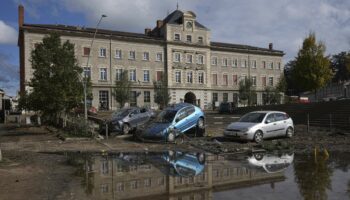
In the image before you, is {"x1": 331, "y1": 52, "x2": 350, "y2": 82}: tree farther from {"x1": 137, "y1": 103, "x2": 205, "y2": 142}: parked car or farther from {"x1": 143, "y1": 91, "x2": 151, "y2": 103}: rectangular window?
{"x1": 137, "y1": 103, "x2": 205, "y2": 142}: parked car

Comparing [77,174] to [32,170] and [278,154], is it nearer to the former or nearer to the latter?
[32,170]

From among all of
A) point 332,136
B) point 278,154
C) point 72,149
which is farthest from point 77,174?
point 332,136

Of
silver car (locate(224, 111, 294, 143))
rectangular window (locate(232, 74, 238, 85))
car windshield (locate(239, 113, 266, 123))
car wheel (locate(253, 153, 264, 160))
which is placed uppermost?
rectangular window (locate(232, 74, 238, 85))

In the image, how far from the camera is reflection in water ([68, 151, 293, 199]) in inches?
327

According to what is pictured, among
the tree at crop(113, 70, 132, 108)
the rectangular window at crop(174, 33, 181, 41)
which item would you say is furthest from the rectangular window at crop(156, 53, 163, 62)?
the tree at crop(113, 70, 132, 108)

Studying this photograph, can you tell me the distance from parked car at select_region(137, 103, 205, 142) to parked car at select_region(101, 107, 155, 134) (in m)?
3.63

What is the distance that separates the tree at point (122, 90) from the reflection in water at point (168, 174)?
45530 mm

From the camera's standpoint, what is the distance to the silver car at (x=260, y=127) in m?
18.6

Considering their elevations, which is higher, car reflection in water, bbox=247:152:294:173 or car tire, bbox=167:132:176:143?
car tire, bbox=167:132:176:143

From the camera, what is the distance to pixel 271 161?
12.7 m

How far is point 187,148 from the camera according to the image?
16844mm

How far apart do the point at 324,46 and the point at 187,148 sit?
44456 mm

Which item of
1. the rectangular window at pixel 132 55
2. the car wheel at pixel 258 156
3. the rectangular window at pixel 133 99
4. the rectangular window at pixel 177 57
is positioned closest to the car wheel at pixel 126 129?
the car wheel at pixel 258 156

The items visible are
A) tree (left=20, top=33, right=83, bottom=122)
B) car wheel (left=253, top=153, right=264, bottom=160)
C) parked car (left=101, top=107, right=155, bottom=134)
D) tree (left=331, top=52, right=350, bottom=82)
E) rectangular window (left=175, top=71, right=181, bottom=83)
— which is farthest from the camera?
tree (left=331, top=52, right=350, bottom=82)
